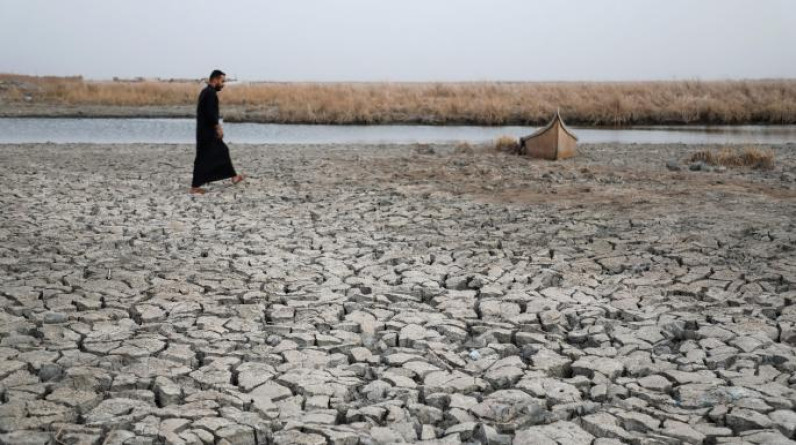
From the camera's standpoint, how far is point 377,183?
10984mm

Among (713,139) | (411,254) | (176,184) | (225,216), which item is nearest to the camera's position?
(411,254)

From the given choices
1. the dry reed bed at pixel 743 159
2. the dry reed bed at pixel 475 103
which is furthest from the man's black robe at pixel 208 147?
the dry reed bed at pixel 475 103

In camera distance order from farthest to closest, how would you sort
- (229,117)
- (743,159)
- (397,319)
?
(229,117) < (743,159) < (397,319)

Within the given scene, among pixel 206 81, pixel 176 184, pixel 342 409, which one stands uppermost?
pixel 206 81

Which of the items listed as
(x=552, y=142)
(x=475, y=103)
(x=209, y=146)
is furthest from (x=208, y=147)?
(x=475, y=103)

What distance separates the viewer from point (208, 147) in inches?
384

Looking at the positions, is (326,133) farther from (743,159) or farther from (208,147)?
(208,147)

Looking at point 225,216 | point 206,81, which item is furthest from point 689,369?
point 206,81

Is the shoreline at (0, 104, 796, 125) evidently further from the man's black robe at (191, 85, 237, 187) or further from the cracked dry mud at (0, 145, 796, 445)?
the cracked dry mud at (0, 145, 796, 445)

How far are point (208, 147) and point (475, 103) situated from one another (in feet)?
81.8

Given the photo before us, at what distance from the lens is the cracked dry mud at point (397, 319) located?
3.36m

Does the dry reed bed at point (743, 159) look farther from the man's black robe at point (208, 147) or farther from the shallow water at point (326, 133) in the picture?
the man's black robe at point (208, 147)

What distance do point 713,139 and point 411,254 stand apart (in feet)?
61.0

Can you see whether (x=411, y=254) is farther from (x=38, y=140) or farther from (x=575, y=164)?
(x=38, y=140)
